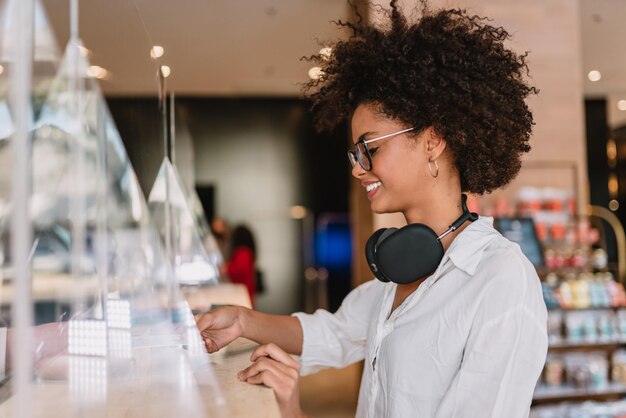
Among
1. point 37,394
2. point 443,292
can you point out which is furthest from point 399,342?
point 37,394

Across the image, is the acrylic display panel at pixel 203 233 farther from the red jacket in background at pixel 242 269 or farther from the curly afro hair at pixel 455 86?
the curly afro hair at pixel 455 86

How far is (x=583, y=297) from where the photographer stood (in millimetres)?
3566

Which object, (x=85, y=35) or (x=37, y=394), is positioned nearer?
(x=37, y=394)

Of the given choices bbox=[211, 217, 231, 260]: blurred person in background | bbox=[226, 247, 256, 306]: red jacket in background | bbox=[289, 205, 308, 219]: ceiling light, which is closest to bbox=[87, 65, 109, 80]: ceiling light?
bbox=[226, 247, 256, 306]: red jacket in background

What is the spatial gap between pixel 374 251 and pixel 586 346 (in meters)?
2.92

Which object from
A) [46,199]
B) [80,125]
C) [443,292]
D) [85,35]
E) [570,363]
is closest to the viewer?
[46,199]

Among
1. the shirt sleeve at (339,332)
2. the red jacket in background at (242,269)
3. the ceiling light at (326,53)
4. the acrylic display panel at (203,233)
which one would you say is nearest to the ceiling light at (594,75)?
the red jacket in background at (242,269)

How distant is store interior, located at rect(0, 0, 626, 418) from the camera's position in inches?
28.7

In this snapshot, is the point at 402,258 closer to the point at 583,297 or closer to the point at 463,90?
the point at 463,90

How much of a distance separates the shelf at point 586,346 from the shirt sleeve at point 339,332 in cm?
241

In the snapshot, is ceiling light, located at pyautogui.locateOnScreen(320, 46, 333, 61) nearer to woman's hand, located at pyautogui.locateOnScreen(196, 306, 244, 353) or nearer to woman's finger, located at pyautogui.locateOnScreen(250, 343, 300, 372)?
woman's hand, located at pyautogui.locateOnScreen(196, 306, 244, 353)

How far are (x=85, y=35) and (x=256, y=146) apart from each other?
741cm

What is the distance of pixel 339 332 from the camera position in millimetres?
1478

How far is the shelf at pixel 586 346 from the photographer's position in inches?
138
